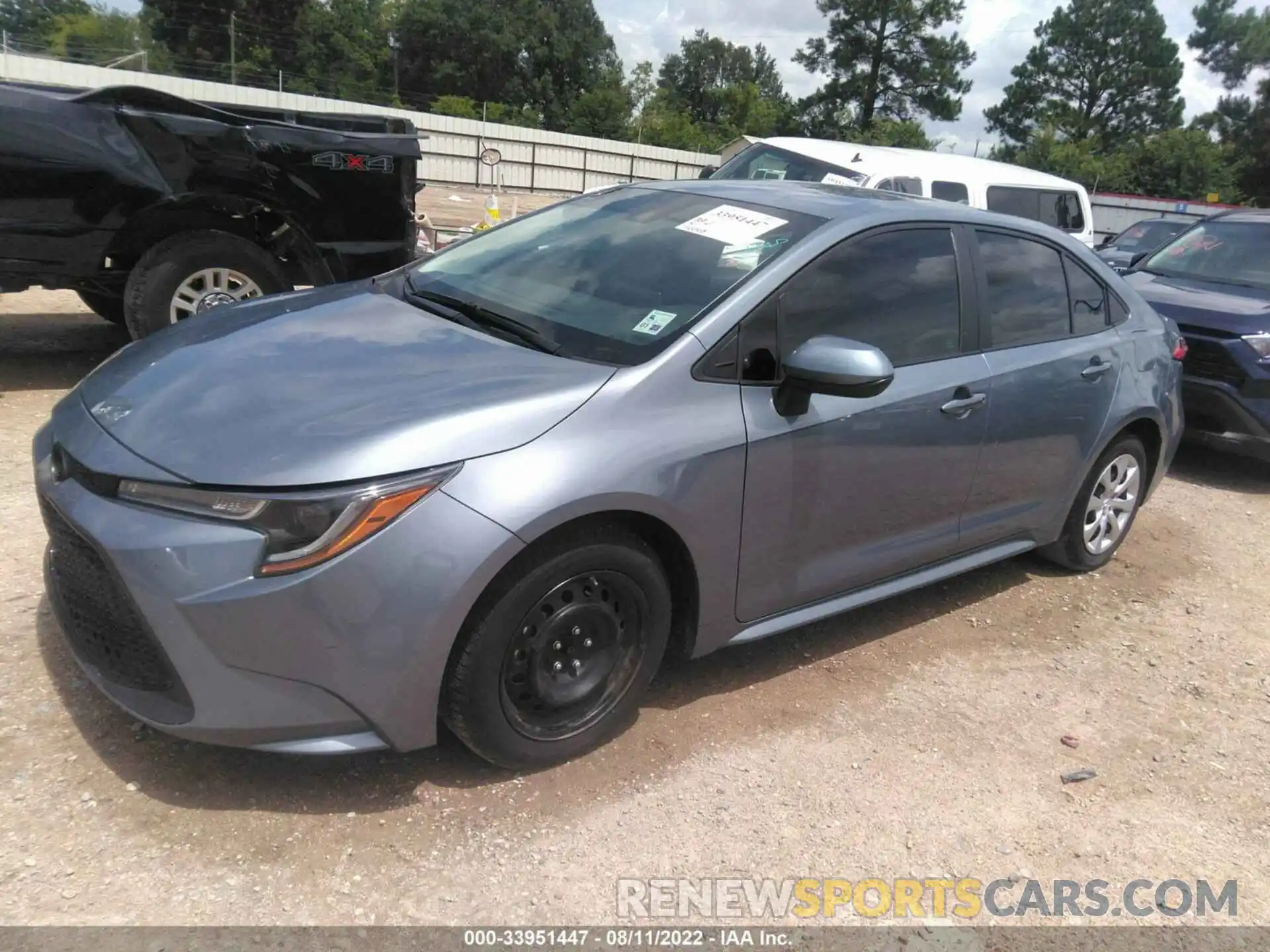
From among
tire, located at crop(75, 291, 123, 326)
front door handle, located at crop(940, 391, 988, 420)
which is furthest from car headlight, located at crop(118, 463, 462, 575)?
tire, located at crop(75, 291, 123, 326)

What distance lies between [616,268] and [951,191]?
7.35m

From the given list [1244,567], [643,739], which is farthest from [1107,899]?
[1244,567]

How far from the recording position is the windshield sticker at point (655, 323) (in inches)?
118

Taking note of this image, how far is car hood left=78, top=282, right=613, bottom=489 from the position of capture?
2.40 meters

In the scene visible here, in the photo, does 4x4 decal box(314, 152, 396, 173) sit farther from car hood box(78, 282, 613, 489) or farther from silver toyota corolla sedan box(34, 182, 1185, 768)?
car hood box(78, 282, 613, 489)

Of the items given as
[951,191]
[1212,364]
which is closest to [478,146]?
[951,191]

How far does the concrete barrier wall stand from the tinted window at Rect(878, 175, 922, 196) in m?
15.3

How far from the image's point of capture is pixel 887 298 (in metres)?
3.47

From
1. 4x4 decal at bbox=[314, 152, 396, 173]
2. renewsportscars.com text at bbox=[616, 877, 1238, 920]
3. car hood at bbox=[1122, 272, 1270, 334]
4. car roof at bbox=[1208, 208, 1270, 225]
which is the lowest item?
renewsportscars.com text at bbox=[616, 877, 1238, 920]

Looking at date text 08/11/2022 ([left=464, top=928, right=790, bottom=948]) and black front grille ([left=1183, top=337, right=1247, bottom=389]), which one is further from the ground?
black front grille ([left=1183, top=337, right=1247, bottom=389])

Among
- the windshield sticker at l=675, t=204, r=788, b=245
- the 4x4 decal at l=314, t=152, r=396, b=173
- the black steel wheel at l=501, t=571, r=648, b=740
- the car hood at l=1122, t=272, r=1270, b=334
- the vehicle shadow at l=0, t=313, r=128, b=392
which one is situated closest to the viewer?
the black steel wheel at l=501, t=571, r=648, b=740

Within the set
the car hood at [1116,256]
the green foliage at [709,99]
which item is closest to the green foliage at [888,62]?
the green foliage at [709,99]

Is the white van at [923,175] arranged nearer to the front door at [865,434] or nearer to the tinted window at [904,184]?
the tinted window at [904,184]

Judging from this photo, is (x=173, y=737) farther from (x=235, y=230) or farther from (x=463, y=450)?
(x=235, y=230)
